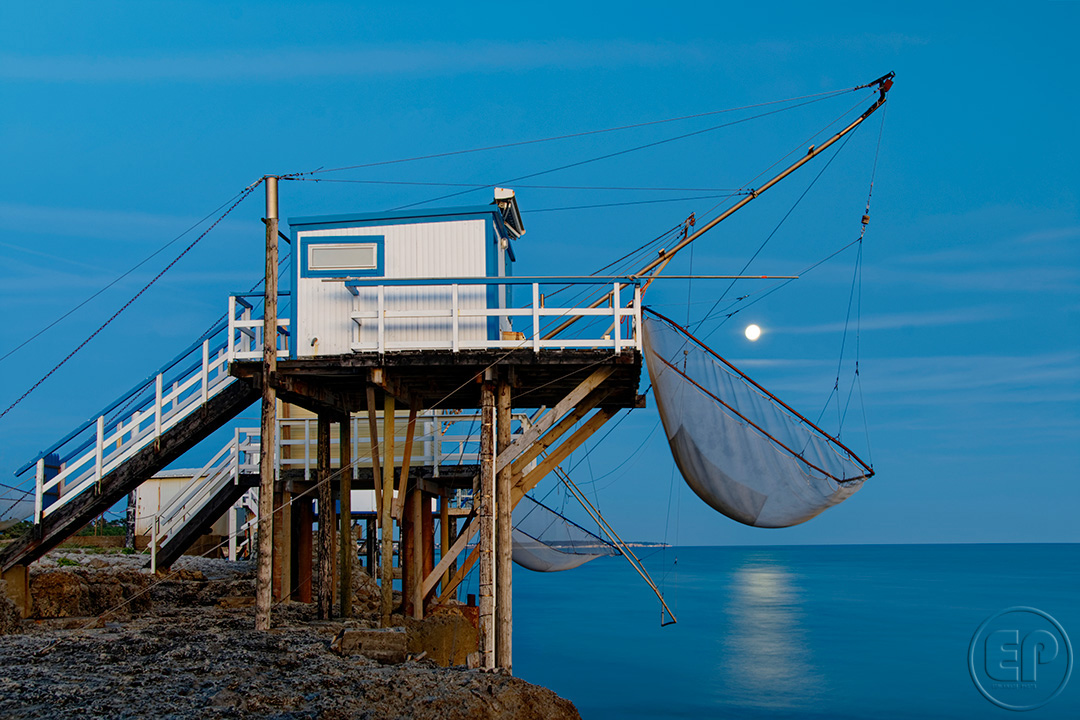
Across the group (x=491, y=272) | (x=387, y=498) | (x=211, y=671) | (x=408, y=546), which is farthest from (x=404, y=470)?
(x=408, y=546)

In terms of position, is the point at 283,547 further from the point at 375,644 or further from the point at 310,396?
the point at 375,644

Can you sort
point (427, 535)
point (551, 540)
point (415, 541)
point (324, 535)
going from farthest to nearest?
1. point (551, 540)
2. point (427, 535)
3. point (415, 541)
4. point (324, 535)

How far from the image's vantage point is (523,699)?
11648 mm

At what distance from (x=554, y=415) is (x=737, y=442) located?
4.08 m

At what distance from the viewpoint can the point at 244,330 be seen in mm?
16984

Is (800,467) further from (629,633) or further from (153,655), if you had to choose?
(629,633)

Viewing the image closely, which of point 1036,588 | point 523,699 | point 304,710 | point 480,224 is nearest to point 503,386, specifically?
point 480,224

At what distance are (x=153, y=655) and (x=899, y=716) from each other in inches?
917

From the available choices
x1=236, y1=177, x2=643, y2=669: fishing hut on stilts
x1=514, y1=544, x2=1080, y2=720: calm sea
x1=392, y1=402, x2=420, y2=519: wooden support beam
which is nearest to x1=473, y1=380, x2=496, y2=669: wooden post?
x1=236, y1=177, x2=643, y2=669: fishing hut on stilts

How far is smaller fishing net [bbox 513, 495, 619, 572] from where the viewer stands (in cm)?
Answer: 2688

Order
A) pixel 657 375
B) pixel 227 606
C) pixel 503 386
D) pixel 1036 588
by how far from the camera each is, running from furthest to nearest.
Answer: pixel 1036 588 → pixel 227 606 → pixel 657 375 → pixel 503 386

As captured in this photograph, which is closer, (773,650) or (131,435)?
(131,435)

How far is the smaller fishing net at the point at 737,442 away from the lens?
57.3 ft

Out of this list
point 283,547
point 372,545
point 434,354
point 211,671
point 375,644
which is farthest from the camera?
point 372,545
